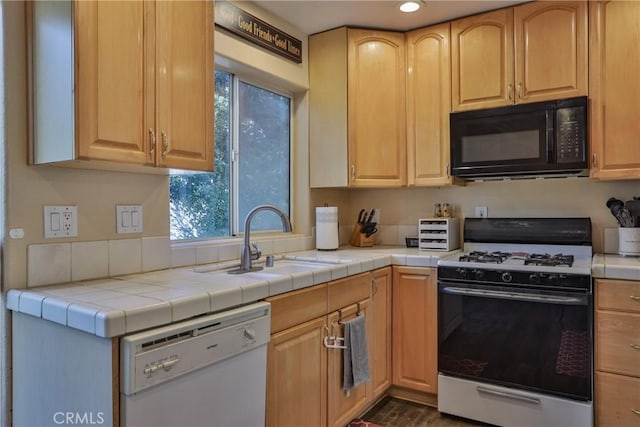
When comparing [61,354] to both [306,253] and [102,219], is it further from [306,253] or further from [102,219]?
[306,253]

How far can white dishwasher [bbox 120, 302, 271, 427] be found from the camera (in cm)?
109

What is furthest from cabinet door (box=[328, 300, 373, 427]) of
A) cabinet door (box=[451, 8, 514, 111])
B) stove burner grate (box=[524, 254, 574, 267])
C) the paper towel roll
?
cabinet door (box=[451, 8, 514, 111])

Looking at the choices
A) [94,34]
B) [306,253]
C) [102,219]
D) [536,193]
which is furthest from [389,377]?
[94,34]

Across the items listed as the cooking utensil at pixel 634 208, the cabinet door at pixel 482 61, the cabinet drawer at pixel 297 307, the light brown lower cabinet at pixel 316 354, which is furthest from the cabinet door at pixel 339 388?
the cooking utensil at pixel 634 208

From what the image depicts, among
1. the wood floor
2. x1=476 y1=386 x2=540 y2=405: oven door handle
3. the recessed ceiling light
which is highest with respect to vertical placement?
the recessed ceiling light

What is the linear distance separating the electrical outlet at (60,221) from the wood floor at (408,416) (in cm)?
177

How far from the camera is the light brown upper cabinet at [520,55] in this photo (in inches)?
90.0

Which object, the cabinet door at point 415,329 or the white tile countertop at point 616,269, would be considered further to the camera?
the cabinet door at point 415,329

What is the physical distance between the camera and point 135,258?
1.76 meters

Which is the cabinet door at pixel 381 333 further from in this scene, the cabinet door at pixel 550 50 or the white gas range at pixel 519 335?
the cabinet door at pixel 550 50

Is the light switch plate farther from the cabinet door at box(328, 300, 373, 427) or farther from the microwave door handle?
the microwave door handle

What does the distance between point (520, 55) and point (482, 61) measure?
209 millimetres

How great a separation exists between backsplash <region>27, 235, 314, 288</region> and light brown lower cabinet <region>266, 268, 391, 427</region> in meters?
0.61

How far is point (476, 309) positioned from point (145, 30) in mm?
1992
